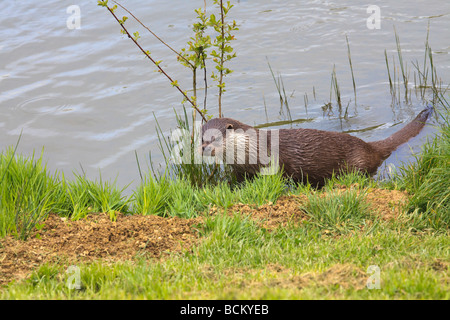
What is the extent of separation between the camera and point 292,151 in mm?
6793

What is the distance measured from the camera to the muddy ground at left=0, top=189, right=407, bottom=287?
4.49 metres

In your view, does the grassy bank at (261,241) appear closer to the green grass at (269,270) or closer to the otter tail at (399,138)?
the green grass at (269,270)

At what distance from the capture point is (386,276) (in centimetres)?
352

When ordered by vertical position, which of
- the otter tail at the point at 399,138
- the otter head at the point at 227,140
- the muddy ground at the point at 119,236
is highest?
the otter head at the point at 227,140

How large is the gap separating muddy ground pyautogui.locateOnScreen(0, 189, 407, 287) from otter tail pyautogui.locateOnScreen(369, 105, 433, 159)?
1.89m

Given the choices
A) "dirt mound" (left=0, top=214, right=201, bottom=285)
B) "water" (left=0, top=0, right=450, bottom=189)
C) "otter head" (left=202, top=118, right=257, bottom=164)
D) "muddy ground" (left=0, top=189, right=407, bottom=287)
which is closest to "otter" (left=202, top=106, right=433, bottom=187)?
"otter head" (left=202, top=118, right=257, bottom=164)

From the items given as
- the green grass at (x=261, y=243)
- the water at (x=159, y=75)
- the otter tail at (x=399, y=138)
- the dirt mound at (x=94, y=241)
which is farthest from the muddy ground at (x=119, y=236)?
the water at (x=159, y=75)

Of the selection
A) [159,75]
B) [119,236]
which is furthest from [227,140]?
[159,75]

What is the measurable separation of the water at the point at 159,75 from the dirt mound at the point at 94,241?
2.53m

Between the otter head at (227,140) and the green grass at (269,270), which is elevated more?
the otter head at (227,140)

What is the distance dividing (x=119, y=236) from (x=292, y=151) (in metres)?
2.66

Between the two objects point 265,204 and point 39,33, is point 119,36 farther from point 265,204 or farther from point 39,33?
point 265,204

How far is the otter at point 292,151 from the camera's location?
21.1ft

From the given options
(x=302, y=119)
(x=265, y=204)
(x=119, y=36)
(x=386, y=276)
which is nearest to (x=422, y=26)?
(x=302, y=119)
